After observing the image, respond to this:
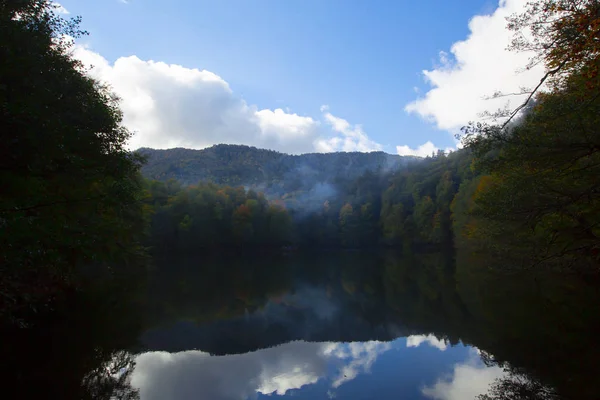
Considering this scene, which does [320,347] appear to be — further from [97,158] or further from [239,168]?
[239,168]

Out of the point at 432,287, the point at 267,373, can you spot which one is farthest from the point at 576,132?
the point at 432,287

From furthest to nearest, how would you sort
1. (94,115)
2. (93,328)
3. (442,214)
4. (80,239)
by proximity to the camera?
(442,214), (94,115), (93,328), (80,239)

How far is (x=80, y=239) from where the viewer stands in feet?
19.1

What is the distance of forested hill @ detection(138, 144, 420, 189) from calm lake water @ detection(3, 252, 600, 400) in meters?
131

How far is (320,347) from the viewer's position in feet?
36.4

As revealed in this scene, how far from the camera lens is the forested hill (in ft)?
516

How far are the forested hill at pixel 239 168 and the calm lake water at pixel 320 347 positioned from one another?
13122 centimetres

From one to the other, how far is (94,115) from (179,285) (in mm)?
13496

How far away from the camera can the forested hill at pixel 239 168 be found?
6186 inches

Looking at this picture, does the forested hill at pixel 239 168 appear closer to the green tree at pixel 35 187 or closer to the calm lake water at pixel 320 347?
the calm lake water at pixel 320 347

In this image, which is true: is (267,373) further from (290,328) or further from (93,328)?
(93,328)

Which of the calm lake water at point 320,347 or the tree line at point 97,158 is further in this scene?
the calm lake water at point 320,347

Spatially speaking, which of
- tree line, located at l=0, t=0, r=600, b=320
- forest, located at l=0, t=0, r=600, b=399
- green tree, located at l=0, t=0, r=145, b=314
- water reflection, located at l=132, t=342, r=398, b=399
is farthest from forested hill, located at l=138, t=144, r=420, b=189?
green tree, located at l=0, t=0, r=145, b=314

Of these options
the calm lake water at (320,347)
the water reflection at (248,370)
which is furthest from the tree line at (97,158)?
the water reflection at (248,370)
